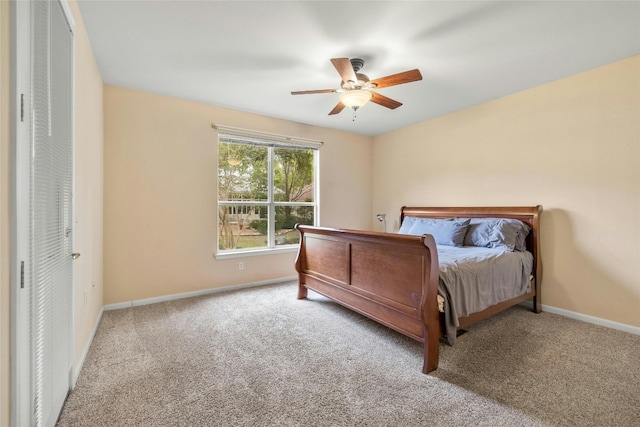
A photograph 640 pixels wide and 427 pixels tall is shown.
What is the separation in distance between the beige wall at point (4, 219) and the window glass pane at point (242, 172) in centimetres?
287

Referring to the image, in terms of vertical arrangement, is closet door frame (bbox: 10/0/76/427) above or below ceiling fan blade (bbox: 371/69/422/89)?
below

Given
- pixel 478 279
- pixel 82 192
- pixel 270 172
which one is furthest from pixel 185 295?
pixel 478 279

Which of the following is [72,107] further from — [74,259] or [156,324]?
[156,324]

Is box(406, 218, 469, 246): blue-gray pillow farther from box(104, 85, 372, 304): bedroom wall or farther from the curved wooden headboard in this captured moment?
box(104, 85, 372, 304): bedroom wall

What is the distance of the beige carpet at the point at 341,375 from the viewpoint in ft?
4.95

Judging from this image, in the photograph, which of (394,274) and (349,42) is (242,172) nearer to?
(349,42)

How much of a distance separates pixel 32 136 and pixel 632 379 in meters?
3.53

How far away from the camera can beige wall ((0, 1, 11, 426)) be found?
2.96ft

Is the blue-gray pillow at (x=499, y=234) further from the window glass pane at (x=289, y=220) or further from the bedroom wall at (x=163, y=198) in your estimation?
the bedroom wall at (x=163, y=198)

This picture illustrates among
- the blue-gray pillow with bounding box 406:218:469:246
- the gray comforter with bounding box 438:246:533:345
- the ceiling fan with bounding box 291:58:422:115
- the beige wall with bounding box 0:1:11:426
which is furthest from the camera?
the blue-gray pillow with bounding box 406:218:469:246

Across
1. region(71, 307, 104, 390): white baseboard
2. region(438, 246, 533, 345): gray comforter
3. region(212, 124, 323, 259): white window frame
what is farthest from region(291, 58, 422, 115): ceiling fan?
region(71, 307, 104, 390): white baseboard

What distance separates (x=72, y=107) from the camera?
171 cm

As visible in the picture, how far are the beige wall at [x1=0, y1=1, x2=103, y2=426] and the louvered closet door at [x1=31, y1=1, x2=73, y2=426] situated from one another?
182mm

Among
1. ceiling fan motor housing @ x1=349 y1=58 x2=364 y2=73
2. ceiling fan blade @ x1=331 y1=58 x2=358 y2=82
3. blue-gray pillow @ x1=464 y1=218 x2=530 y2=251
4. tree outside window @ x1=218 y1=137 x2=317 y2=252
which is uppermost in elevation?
ceiling fan motor housing @ x1=349 y1=58 x2=364 y2=73
